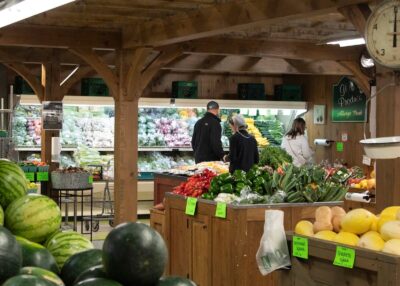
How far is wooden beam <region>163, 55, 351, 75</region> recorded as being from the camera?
40.0 feet

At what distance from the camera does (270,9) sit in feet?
21.0

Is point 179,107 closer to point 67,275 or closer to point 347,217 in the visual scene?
point 347,217

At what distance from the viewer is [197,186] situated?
6.59 meters

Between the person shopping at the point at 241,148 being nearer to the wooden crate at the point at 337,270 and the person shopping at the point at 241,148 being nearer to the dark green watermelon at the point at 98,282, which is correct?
the wooden crate at the point at 337,270

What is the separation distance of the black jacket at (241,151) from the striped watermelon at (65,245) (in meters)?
6.32

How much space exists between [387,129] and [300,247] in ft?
5.56

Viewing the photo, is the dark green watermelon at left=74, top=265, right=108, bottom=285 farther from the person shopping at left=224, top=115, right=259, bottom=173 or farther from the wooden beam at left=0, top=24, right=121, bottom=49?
the wooden beam at left=0, top=24, right=121, bottom=49

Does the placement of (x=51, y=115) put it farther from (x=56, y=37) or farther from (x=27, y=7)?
(x=27, y=7)

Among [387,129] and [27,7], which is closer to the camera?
[27,7]

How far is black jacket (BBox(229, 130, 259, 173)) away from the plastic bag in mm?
4574

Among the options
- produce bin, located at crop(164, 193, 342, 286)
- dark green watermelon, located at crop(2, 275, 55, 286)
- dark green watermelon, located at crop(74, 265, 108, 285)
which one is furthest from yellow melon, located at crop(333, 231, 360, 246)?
dark green watermelon, located at crop(2, 275, 55, 286)

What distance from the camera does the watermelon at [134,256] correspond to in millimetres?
1818

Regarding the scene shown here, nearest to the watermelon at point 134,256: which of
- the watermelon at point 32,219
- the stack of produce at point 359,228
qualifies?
the watermelon at point 32,219

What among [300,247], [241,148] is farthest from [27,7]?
[241,148]
